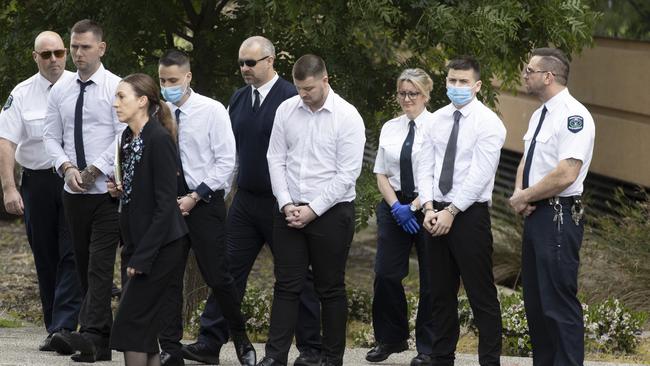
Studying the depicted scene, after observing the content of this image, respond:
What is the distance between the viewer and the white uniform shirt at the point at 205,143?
8.21 m

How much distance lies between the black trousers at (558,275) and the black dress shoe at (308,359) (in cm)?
154

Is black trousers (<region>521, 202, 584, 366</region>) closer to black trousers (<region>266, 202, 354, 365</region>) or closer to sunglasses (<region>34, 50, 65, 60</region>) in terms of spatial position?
black trousers (<region>266, 202, 354, 365</region>)

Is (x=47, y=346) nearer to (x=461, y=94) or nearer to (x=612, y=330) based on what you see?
(x=461, y=94)

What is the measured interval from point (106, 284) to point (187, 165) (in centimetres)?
88

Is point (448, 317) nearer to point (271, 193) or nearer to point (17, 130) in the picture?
point (271, 193)

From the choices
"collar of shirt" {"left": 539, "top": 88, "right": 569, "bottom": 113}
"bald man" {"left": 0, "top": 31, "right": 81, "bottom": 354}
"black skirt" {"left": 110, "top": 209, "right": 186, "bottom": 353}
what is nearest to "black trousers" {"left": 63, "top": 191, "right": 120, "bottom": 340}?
"bald man" {"left": 0, "top": 31, "right": 81, "bottom": 354}

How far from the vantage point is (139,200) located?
7.04m

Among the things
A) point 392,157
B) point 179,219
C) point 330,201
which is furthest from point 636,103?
point 179,219

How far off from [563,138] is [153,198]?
87.4 inches

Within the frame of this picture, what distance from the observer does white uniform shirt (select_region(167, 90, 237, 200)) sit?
323 inches

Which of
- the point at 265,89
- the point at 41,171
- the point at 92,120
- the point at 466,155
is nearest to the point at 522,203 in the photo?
the point at 466,155

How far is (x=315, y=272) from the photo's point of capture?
812 cm

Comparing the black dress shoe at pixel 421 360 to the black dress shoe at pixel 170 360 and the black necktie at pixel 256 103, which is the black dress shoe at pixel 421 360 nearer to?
the black dress shoe at pixel 170 360

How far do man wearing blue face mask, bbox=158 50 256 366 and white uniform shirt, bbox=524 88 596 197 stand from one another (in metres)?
1.84
